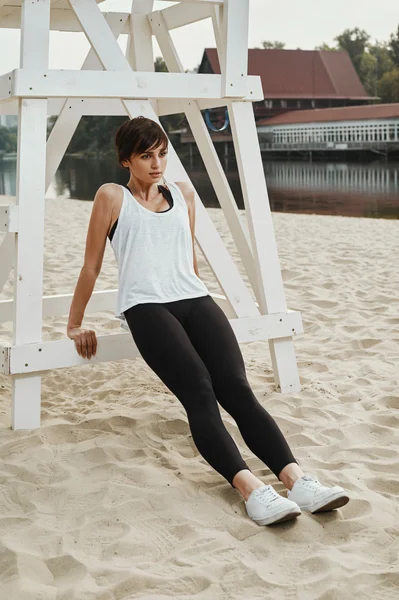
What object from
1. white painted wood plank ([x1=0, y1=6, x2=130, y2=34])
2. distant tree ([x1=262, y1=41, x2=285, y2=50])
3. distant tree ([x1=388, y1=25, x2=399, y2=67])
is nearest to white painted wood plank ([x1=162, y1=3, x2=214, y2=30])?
white painted wood plank ([x1=0, y1=6, x2=130, y2=34])

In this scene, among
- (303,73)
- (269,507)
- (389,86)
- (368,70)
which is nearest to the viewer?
(269,507)

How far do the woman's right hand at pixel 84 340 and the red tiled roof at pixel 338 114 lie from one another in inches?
1941

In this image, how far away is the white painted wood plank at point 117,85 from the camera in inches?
124

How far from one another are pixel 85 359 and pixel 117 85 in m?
1.12

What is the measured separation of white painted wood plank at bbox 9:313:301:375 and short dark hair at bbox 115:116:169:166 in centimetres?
77

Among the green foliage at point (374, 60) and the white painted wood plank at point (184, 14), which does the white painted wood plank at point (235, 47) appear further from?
the green foliage at point (374, 60)

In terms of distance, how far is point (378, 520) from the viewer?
2494 millimetres

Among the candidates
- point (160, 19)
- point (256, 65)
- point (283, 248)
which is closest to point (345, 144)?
point (256, 65)

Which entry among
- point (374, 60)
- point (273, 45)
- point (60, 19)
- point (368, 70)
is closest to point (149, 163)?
point (60, 19)

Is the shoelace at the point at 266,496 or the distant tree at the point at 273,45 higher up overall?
the distant tree at the point at 273,45

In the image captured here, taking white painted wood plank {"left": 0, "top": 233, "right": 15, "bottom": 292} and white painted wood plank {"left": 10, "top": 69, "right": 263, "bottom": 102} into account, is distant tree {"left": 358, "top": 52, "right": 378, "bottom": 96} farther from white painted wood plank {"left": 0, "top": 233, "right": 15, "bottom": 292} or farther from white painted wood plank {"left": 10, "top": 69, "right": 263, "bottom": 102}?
→ white painted wood plank {"left": 10, "top": 69, "right": 263, "bottom": 102}

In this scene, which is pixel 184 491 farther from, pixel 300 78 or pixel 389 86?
pixel 389 86

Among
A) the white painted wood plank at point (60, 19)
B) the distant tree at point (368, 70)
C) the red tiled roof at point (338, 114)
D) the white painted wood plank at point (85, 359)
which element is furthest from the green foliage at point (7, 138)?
→ the white painted wood plank at point (85, 359)

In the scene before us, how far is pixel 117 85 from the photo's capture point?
10.9ft
